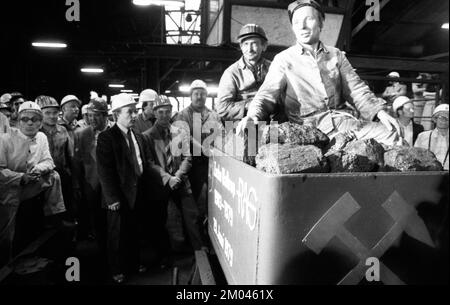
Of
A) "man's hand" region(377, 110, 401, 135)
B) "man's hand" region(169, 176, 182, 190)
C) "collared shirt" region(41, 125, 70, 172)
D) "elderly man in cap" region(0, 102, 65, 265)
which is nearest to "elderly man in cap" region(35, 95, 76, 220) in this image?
"collared shirt" region(41, 125, 70, 172)

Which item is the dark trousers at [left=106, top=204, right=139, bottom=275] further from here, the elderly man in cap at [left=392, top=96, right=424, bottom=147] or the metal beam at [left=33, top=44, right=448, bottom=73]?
the elderly man in cap at [left=392, top=96, right=424, bottom=147]

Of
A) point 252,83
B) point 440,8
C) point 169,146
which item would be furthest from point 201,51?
point 440,8

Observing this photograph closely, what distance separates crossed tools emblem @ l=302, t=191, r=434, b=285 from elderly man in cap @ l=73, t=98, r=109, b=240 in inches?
145

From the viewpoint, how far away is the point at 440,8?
9.30 meters

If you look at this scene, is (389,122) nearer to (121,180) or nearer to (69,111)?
(121,180)

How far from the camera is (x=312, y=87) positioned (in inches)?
103

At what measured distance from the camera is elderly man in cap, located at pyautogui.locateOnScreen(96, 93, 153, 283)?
12.8ft

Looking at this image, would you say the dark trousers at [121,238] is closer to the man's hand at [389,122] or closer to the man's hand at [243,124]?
the man's hand at [243,124]

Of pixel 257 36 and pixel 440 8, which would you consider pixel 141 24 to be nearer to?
pixel 440 8

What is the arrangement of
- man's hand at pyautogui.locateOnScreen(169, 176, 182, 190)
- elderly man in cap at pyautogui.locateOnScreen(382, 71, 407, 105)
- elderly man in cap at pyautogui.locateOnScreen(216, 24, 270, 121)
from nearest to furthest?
elderly man in cap at pyautogui.locateOnScreen(216, 24, 270, 121) < man's hand at pyautogui.locateOnScreen(169, 176, 182, 190) < elderly man in cap at pyautogui.locateOnScreen(382, 71, 407, 105)

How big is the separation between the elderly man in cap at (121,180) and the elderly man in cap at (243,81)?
44.4 inches

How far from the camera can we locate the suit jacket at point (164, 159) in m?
4.38

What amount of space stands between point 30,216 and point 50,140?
3.80 ft

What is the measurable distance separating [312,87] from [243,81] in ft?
3.70
